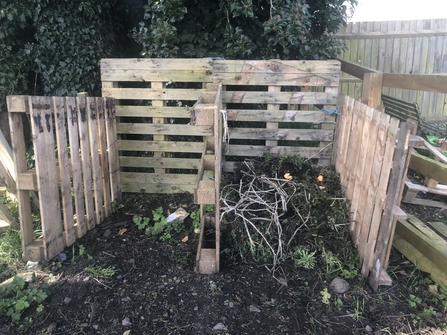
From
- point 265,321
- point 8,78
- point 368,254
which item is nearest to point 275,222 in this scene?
point 368,254

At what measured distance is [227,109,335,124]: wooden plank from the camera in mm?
4219

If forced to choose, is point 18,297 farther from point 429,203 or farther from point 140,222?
point 429,203

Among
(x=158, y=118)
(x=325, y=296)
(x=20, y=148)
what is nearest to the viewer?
(x=325, y=296)

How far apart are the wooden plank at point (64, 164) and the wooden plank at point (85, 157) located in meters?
0.21

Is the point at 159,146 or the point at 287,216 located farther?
the point at 159,146

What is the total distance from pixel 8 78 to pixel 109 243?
3606mm

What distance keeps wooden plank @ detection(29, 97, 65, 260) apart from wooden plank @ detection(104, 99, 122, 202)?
41.0 inches

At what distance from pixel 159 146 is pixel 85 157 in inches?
42.7

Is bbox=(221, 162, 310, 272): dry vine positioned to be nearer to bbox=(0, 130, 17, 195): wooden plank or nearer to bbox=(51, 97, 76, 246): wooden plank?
bbox=(51, 97, 76, 246): wooden plank

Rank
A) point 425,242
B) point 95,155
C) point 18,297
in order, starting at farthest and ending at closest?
point 95,155 → point 425,242 → point 18,297

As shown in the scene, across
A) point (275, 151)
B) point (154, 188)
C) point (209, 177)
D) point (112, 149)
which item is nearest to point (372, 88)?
point (275, 151)

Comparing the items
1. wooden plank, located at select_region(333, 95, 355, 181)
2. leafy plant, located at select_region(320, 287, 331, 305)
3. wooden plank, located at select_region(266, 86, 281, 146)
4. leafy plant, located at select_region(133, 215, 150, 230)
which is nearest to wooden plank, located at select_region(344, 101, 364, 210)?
wooden plank, located at select_region(333, 95, 355, 181)

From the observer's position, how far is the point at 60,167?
128 inches

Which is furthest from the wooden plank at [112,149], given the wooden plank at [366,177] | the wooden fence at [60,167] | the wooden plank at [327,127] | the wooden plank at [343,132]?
the wooden plank at [366,177]
